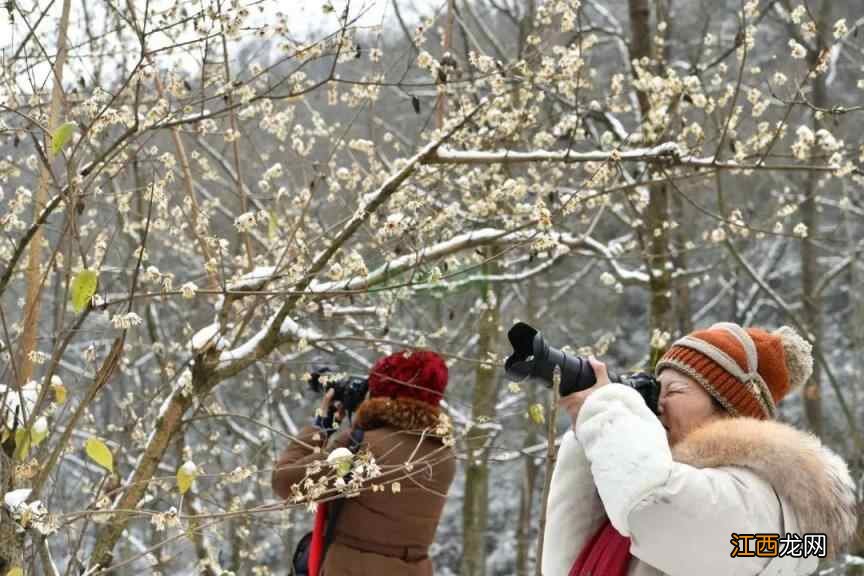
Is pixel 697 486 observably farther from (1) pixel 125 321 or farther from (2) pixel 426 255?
(2) pixel 426 255

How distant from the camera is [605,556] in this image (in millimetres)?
1909

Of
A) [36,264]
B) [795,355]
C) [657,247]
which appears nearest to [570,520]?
[795,355]

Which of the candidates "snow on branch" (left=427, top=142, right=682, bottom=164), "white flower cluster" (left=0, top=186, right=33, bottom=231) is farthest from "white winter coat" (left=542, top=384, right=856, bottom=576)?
"white flower cluster" (left=0, top=186, right=33, bottom=231)

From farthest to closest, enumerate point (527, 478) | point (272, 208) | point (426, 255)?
point (527, 478) → point (272, 208) → point (426, 255)

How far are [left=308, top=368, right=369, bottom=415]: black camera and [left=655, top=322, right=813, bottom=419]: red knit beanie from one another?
1391 millimetres

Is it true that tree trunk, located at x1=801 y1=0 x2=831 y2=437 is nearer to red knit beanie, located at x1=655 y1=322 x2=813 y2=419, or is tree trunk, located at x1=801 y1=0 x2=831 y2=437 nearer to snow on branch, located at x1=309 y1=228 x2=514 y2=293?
snow on branch, located at x1=309 y1=228 x2=514 y2=293

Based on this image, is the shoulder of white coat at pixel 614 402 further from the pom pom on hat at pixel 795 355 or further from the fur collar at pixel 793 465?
the pom pom on hat at pixel 795 355

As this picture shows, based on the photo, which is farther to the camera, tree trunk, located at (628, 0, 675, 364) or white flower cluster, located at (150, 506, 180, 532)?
tree trunk, located at (628, 0, 675, 364)

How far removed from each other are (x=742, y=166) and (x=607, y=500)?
6.51 feet

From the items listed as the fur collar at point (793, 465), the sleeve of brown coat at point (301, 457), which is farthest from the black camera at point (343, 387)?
the fur collar at point (793, 465)

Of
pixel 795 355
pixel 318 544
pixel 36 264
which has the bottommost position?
pixel 318 544

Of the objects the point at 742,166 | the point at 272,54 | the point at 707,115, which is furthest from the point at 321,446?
the point at 272,54

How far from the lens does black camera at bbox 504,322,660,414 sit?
6.42 feet

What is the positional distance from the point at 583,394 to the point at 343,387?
1547mm
